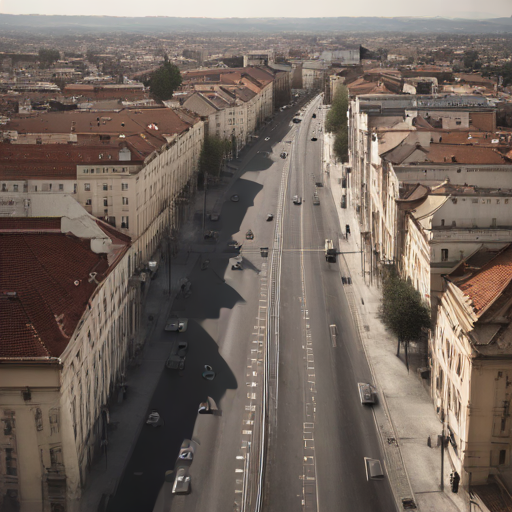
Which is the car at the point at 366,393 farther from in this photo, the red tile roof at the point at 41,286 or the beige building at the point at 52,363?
the red tile roof at the point at 41,286

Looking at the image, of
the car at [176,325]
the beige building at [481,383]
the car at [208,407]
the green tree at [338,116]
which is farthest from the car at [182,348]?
the green tree at [338,116]

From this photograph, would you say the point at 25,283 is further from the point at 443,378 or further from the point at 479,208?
the point at 479,208

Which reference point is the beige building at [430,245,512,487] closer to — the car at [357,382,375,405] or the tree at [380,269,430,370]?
the car at [357,382,375,405]

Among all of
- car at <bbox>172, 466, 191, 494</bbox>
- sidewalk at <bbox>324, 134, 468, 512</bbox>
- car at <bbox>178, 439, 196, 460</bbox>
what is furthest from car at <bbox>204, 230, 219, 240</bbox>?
car at <bbox>172, 466, 191, 494</bbox>

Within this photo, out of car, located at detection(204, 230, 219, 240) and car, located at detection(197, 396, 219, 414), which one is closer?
car, located at detection(197, 396, 219, 414)

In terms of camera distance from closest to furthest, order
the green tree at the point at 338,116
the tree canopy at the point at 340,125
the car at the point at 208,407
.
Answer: the car at the point at 208,407 < the tree canopy at the point at 340,125 < the green tree at the point at 338,116

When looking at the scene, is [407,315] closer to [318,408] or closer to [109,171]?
[318,408]

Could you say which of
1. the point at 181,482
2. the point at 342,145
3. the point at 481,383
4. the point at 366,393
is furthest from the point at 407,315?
the point at 342,145
